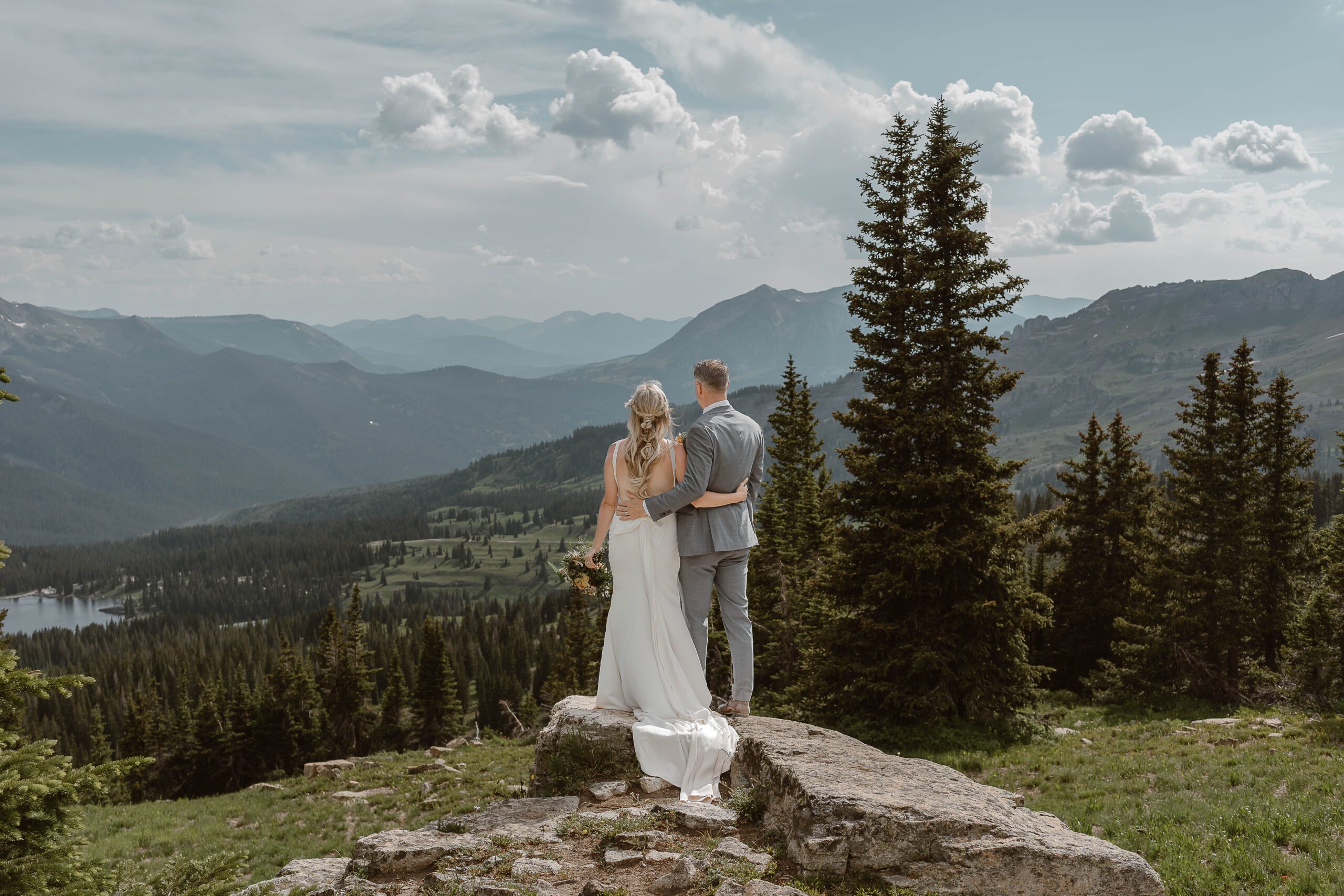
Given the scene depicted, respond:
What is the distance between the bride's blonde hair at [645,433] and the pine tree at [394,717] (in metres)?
61.8

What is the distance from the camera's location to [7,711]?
21.0 ft

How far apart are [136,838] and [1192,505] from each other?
3790cm

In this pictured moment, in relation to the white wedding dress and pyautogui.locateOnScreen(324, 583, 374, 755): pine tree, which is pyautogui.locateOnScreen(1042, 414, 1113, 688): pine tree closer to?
the white wedding dress

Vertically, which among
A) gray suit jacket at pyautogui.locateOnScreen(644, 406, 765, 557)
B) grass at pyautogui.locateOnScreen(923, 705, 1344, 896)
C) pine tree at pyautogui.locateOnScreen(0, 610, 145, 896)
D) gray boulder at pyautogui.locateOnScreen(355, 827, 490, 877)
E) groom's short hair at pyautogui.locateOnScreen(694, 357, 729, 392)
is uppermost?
groom's short hair at pyautogui.locateOnScreen(694, 357, 729, 392)

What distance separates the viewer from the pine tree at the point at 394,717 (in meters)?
65.4

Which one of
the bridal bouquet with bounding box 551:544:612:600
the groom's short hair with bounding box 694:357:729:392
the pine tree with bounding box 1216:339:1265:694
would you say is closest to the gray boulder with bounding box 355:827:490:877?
the bridal bouquet with bounding box 551:544:612:600

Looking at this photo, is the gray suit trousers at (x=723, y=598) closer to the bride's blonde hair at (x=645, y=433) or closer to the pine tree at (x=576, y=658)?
the bride's blonde hair at (x=645, y=433)

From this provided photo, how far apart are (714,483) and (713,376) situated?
139 cm

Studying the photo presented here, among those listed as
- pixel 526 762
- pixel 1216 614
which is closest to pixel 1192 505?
pixel 1216 614

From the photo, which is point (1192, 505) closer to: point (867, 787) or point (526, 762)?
point (526, 762)

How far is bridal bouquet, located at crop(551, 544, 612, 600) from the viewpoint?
447 inches

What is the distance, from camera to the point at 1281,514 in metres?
31.4

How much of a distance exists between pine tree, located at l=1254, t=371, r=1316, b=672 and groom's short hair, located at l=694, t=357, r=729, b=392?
30.3 metres

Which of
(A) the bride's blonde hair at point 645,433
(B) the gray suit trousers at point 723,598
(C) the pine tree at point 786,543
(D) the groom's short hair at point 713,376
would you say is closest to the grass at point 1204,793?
(B) the gray suit trousers at point 723,598
